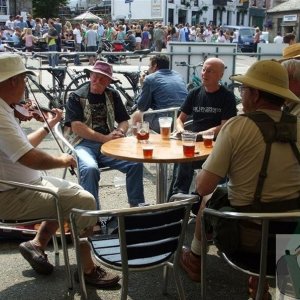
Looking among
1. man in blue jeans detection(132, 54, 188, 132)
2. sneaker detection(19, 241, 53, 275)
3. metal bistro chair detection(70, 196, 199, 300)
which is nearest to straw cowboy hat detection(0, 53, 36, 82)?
metal bistro chair detection(70, 196, 199, 300)

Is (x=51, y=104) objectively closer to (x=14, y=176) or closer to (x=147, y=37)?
(x=14, y=176)

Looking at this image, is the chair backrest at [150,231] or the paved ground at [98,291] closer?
the chair backrest at [150,231]

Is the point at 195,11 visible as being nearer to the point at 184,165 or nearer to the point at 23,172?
the point at 184,165

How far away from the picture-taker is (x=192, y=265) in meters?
3.13

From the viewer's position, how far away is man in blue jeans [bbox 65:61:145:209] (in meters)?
4.20

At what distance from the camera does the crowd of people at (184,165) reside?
2.52m

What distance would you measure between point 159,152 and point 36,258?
113 centimetres

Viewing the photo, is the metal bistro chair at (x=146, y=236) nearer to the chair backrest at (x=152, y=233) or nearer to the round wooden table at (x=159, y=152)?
the chair backrest at (x=152, y=233)

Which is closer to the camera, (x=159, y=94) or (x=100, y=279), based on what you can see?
(x=100, y=279)

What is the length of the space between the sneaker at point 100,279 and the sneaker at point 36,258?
0.81 feet

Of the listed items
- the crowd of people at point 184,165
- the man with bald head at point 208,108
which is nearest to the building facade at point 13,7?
the crowd of people at point 184,165

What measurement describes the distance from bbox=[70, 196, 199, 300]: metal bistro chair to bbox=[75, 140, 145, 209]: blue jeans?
138 centimetres

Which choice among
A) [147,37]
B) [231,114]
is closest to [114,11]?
[147,37]

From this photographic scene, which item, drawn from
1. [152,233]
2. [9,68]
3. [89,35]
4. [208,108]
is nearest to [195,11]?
[89,35]
